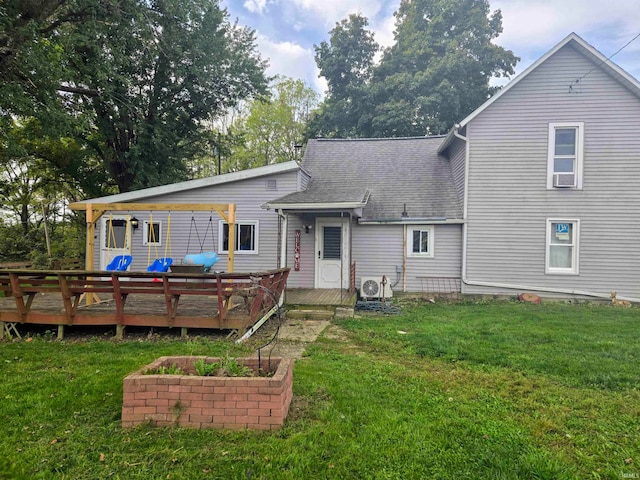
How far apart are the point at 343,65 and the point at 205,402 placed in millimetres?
24761

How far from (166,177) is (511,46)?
22.1 m

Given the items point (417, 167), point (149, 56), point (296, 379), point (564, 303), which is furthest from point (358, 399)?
point (149, 56)

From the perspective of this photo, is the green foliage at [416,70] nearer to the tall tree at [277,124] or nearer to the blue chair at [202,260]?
the tall tree at [277,124]

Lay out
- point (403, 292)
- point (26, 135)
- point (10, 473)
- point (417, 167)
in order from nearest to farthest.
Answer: point (10, 473) < point (403, 292) < point (417, 167) < point (26, 135)

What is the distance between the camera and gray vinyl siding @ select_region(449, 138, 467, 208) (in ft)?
36.0

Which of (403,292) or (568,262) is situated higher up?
(568,262)

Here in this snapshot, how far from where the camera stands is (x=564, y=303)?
9.97 metres

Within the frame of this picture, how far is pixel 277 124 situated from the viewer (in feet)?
91.1

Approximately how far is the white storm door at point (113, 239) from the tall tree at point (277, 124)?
1722 cm

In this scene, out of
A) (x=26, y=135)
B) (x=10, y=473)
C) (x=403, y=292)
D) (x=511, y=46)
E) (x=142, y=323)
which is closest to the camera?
(x=10, y=473)

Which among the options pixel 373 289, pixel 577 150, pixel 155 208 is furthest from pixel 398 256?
pixel 155 208

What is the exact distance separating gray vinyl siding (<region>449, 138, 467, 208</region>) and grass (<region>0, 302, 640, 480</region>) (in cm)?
624

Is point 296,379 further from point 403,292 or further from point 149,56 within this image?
point 149,56

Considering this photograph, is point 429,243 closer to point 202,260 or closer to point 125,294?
point 202,260
